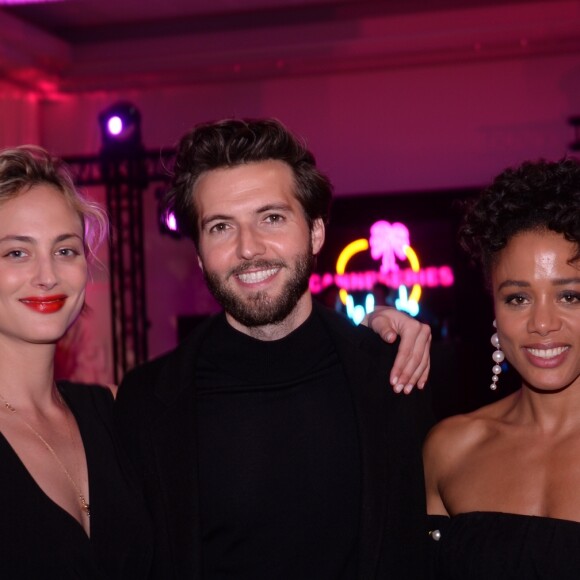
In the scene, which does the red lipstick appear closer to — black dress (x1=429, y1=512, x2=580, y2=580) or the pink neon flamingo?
black dress (x1=429, y1=512, x2=580, y2=580)

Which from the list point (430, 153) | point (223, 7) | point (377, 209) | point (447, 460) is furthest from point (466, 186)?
point (447, 460)

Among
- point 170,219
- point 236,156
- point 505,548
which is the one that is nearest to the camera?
point 505,548

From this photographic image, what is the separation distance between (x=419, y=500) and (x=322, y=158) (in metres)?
5.86

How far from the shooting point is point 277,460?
233cm

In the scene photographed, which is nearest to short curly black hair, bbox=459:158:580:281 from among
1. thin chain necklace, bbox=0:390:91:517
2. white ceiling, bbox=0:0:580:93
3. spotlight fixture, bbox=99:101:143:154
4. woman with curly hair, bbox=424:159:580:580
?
woman with curly hair, bbox=424:159:580:580

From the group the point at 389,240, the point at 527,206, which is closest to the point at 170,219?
the point at 527,206

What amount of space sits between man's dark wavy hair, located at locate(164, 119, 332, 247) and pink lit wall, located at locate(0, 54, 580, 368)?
17.1ft

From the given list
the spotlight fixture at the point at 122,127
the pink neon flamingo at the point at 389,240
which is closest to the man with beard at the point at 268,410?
the spotlight fixture at the point at 122,127

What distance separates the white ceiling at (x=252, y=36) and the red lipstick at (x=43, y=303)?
16.8ft

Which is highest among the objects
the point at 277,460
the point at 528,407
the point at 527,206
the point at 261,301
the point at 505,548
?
the point at 527,206

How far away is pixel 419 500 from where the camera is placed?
89.6 inches

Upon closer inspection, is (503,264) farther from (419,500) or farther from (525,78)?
(525,78)

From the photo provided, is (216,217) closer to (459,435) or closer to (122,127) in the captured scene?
(459,435)

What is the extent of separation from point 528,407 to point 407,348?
35cm
